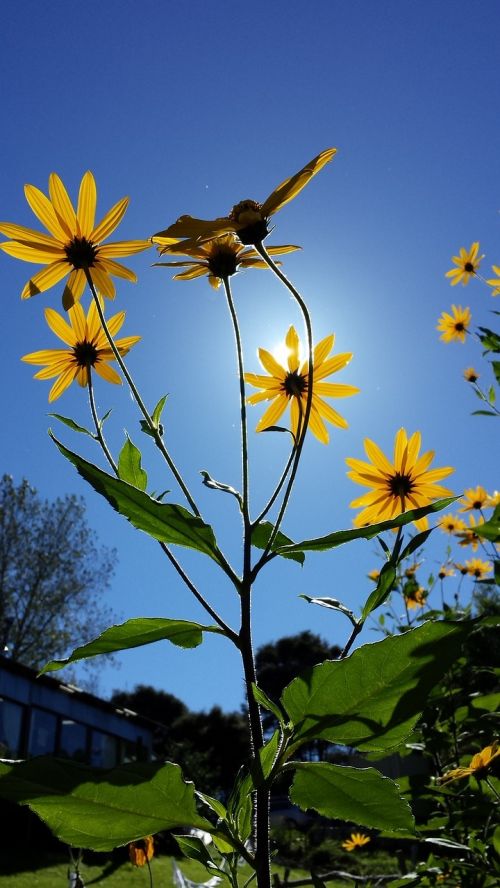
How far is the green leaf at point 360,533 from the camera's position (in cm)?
71

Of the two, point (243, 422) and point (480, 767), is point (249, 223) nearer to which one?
point (243, 422)

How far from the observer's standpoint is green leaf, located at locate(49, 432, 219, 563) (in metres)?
0.68

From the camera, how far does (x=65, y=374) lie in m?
1.31

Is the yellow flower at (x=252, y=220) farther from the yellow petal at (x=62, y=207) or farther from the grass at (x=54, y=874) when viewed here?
the grass at (x=54, y=874)

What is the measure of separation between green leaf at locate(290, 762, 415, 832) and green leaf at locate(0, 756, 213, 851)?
4.1 inches

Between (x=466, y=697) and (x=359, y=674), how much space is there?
1.92 metres

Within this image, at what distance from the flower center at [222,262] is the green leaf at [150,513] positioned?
0.45 meters

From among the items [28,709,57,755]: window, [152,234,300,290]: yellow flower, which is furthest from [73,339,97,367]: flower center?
[28,709,57,755]: window

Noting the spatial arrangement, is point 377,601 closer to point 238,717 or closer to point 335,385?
point 335,385

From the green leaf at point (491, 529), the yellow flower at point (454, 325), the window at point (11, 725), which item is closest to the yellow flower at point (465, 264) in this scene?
the yellow flower at point (454, 325)

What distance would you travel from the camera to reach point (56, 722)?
1766 centimetres

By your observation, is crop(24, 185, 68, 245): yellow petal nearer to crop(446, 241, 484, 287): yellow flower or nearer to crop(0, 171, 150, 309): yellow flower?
crop(0, 171, 150, 309): yellow flower

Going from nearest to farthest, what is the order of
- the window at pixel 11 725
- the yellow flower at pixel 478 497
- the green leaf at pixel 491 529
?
the green leaf at pixel 491 529
the yellow flower at pixel 478 497
the window at pixel 11 725

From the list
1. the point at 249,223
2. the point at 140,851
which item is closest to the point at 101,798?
the point at 249,223
